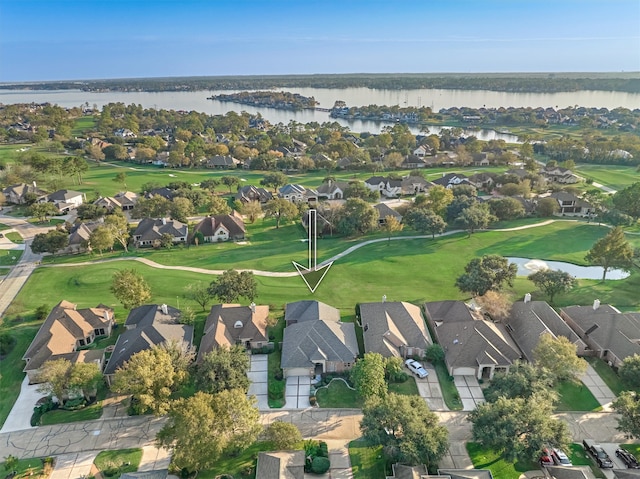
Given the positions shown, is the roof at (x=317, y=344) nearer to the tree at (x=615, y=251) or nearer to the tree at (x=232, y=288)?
the tree at (x=232, y=288)

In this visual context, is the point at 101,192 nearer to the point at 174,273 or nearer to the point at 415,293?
the point at 174,273

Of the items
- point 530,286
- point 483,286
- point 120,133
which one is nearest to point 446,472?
point 483,286

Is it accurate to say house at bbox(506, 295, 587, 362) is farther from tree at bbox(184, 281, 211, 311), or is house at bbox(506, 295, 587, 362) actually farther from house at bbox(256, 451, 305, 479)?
tree at bbox(184, 281, 211, 311)

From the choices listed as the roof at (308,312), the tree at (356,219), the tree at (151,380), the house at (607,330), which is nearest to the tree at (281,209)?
the tree at (356,219)

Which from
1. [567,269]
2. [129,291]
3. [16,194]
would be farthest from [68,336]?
[16,194]

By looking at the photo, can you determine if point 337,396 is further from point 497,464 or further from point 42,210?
point 42,210

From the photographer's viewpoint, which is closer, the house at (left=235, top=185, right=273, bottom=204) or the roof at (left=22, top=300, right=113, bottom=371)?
the roof at (left=22, top=300, right=113, bottom=371)
